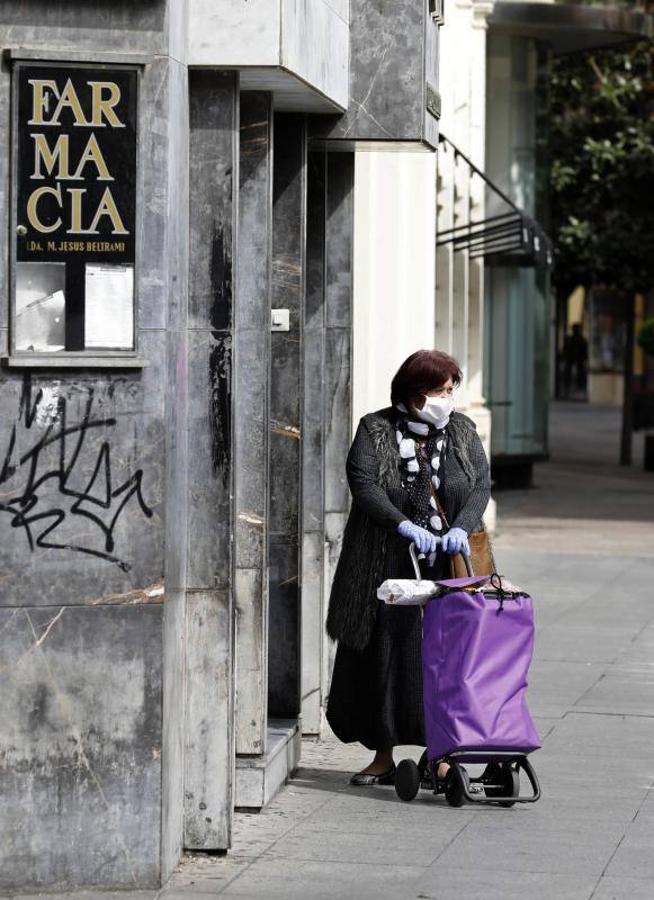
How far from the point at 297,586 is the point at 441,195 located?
9622 mm

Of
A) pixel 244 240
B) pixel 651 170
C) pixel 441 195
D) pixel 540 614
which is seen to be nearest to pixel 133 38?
pixel 244 240

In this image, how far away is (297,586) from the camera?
8.29m

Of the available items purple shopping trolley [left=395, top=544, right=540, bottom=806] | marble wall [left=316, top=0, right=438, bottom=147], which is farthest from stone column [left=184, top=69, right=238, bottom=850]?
marble wall [left=316, top=0, right=438, bottom=147]

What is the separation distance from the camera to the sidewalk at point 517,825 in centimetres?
650

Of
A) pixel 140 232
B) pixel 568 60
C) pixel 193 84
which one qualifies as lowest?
pixel 140 232

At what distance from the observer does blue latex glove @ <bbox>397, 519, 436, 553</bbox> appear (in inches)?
297

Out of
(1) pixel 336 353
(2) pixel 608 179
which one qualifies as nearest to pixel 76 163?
(1) pixel 336 353

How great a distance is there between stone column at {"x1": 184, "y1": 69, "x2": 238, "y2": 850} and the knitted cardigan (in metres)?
1.07

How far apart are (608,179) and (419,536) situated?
71.0ft

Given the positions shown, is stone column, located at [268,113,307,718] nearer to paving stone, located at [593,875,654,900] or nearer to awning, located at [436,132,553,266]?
paving stone, located at [593,875,654,900]

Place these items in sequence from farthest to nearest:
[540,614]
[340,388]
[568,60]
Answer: [568,60], [540,614], [340,388]

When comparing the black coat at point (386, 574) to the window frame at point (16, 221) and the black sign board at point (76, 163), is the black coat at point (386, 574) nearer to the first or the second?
the window frame at point (16, 221)

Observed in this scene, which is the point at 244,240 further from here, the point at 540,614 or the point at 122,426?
the point at 540,614

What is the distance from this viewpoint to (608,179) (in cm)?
2853
